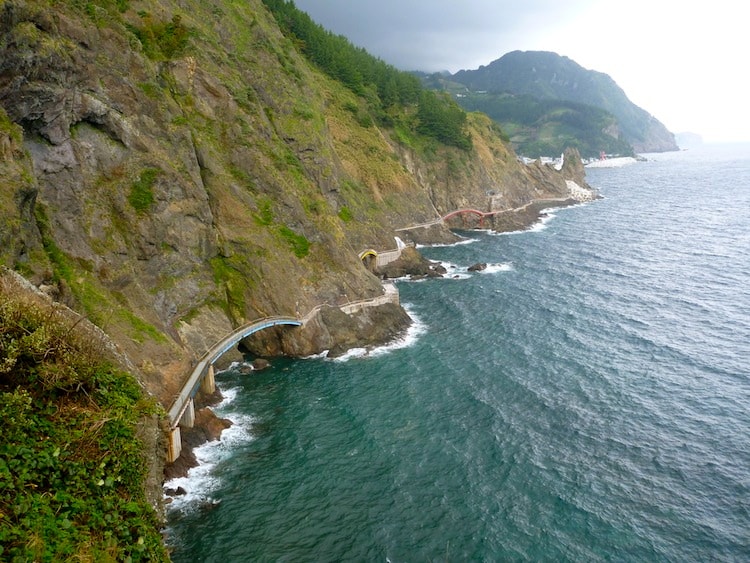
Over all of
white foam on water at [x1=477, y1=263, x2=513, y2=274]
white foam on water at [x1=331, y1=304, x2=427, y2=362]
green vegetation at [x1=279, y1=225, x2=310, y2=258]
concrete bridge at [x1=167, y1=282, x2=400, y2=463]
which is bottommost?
white foam on water at [x1=331, y1=304, x2=427, y2=362]

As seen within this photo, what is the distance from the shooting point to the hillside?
4184 centimetres

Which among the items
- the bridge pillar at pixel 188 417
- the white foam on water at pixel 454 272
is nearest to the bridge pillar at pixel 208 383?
the bridge pillar at pixel 188 417

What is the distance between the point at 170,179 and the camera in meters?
55.7

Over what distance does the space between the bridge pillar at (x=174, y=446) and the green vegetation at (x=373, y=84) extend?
9468 centimetres

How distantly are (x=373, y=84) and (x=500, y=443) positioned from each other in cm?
11306

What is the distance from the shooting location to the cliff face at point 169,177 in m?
42.0

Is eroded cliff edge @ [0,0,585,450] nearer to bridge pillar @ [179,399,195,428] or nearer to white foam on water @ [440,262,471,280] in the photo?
bridge pillar @ [179,399,195,428]

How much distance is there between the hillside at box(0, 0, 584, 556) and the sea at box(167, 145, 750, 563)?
385 inches

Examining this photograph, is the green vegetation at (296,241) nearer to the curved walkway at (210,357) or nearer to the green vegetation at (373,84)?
the curved walkway at (210,357)

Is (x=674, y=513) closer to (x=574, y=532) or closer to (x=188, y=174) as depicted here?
(x=574, y=532)

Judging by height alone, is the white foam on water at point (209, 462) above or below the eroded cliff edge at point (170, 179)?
below

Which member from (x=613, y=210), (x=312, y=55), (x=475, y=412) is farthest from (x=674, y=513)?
(x=613, y=210)

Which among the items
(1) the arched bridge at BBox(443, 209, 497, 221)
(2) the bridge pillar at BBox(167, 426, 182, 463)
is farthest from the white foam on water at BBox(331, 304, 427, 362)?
(1) the arched bridge at BBox(443, 209, 497, 221)

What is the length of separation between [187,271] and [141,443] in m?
35.7
